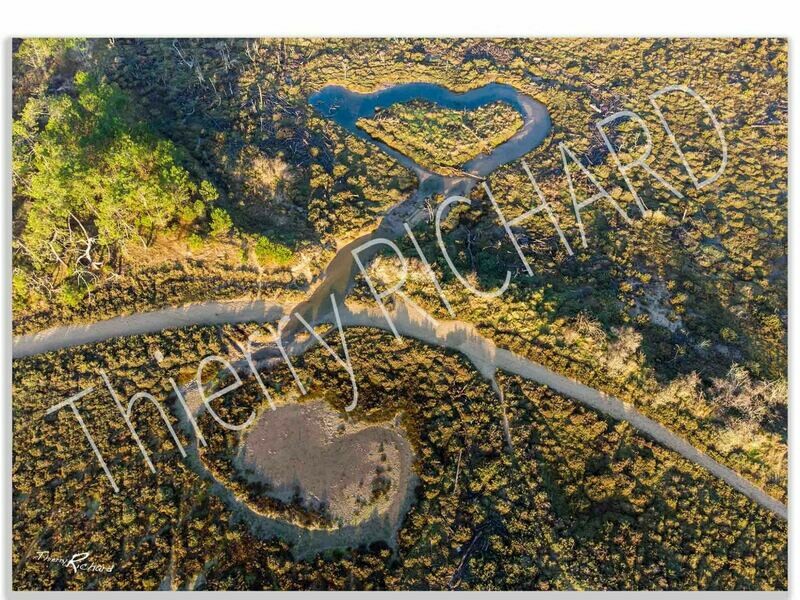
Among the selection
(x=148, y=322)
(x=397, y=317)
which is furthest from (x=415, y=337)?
(x=148, y=322)

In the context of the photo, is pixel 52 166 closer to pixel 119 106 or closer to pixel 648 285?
pixel 119 106

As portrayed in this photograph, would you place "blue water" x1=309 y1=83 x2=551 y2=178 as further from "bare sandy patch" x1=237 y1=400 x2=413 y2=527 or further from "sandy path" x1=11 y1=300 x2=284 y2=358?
"bare sandy patch" x1=237 y1=400 x2=413 y2=527
